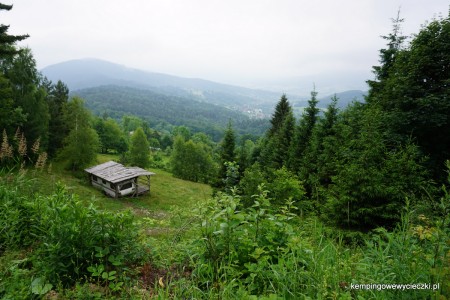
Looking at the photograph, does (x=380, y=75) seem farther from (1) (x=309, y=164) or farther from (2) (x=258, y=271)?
(2) (x=258, y=271)

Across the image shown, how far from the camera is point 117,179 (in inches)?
996

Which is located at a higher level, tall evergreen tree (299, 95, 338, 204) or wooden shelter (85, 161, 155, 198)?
tall evergreen tree (299, 95, 338, 204)

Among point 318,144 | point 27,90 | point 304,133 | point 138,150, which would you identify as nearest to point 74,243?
point 318,144

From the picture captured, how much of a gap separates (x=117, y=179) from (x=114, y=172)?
2.12 metres

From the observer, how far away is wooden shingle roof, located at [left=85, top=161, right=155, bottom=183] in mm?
25678

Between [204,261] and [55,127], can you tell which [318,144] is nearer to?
[204,261]

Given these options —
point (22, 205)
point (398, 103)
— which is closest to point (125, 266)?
→ point (22, 205)

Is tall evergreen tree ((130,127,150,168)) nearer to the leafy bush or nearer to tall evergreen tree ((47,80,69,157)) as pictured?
tall evergreen tree ((47,80,69,157))

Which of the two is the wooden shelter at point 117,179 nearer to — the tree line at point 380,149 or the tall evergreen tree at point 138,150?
the tree line at point 380,149

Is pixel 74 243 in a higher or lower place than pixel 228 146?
higher

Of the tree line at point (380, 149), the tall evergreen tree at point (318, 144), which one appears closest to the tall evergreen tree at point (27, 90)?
the tree line at point (380, 149)

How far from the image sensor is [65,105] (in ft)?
102

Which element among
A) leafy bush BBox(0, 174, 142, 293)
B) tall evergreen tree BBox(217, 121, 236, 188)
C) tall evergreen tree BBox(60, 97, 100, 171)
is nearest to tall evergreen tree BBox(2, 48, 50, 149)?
tall evergreen tree BBox(60, 97, 100, 171)

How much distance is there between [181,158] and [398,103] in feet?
140
